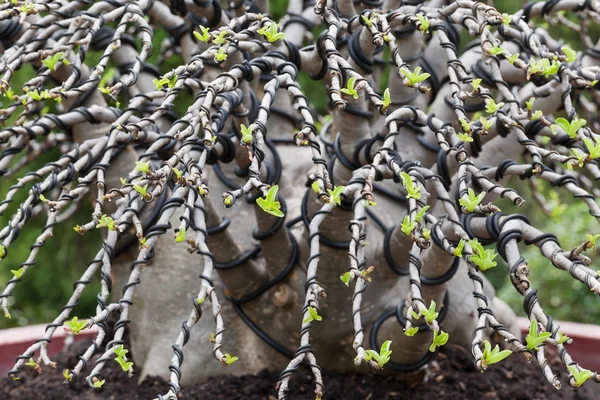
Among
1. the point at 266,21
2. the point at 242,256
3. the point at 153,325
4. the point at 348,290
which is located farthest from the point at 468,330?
the point at 266,21

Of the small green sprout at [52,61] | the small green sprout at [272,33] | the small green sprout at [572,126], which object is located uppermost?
the small green sprout at [272,33]

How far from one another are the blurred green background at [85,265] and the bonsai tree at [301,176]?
1320 millimetres

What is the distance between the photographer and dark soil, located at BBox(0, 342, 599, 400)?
133 cm

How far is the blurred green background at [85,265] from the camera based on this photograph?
2920mm

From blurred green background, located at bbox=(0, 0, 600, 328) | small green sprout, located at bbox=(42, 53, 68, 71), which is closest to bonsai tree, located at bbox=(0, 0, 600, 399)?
small green sprout, located at bbox=(42, 53, 68, 71)

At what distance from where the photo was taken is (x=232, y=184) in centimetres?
142

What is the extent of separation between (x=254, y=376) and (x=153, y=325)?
0.26 metres

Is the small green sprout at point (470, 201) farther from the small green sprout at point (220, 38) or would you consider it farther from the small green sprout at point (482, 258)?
the small green sprout at point (220, 38)

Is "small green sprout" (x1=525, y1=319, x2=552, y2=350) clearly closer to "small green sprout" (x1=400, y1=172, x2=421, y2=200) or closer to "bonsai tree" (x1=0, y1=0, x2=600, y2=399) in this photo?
"bonsai tree" (x1=0, y1=0, x2=600, y2=399)

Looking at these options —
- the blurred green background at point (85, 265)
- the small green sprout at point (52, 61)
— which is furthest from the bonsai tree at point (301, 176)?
the blurred green background at point (85, 265)

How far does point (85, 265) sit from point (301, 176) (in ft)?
6.32

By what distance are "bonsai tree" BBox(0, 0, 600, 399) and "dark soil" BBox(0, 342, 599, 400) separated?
42 mm

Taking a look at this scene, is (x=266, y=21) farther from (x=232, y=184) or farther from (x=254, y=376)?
(x=254, y=376)

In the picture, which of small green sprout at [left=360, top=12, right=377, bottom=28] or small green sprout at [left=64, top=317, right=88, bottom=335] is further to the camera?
A: small green sprout at [left=360, top=12, right=377, bottom=28]
